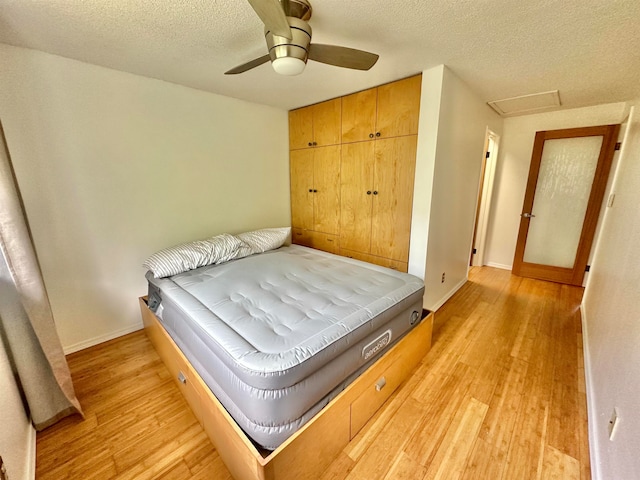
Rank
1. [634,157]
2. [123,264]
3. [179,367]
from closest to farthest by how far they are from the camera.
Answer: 1. [179,367]
2. [634,157]
3. [123,264]

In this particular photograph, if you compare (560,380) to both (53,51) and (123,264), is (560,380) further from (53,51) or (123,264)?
(53,51)

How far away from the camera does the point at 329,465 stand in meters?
1.26

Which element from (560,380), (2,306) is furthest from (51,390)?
(560,380)

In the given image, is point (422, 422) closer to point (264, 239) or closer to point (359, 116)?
point (264, 239)

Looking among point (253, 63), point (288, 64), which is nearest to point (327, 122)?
point (253, 63)

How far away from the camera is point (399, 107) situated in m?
2.29

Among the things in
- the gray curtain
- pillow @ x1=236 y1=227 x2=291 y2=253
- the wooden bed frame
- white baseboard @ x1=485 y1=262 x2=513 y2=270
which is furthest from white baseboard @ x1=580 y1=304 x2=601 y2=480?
the gray curtain

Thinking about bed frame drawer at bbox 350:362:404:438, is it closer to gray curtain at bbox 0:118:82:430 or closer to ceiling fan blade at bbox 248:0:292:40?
gray curtain at bbox 0:118:82:430

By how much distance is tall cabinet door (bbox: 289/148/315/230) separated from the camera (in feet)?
10.3

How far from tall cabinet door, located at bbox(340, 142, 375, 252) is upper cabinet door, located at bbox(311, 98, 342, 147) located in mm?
203

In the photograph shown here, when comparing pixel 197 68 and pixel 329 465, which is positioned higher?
pixel 197 68

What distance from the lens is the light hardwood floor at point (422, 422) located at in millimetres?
1263

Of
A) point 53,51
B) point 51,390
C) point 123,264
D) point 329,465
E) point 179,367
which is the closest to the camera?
point 329,465

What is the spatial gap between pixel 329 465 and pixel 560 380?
5.62 feet
